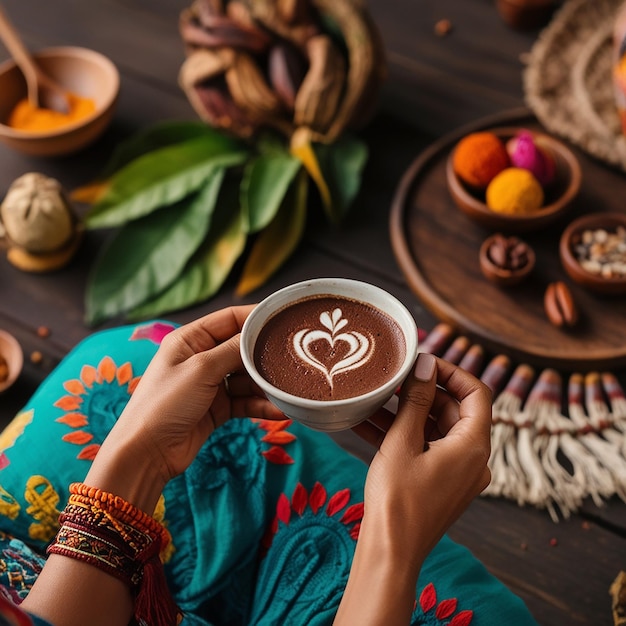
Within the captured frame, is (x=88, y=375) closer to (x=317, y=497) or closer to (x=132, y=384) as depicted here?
(x=132, y=384)

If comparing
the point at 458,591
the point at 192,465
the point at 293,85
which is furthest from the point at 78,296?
the point at 458,591

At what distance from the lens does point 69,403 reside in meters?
1.02

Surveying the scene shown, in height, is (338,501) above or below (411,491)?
below

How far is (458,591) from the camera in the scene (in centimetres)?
89

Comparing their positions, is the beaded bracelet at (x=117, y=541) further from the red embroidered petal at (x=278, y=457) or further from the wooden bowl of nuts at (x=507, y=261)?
the wooden bowl of nuts at (x=507, y=261)

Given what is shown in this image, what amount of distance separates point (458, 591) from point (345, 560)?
14cm

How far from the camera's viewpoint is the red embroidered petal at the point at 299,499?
0.98 meters

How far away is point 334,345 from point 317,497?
0.75 feet

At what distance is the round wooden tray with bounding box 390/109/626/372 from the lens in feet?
4.45

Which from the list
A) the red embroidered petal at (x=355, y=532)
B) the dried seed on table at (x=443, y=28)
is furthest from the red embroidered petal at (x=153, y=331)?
the dried seed on table at (x=443, y=28)

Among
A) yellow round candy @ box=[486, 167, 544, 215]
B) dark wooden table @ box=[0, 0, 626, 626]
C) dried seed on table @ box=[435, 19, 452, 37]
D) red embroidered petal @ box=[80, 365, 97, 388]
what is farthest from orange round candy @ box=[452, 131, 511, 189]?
red embroidered petal @ box=[80, 365, 97, 388]

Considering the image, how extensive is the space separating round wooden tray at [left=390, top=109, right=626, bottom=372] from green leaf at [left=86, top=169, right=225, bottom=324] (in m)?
0.39

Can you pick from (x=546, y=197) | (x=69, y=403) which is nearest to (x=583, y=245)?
(x=546, y=197)

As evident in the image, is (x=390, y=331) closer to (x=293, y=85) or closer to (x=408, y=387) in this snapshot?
(x=408, y=387)
